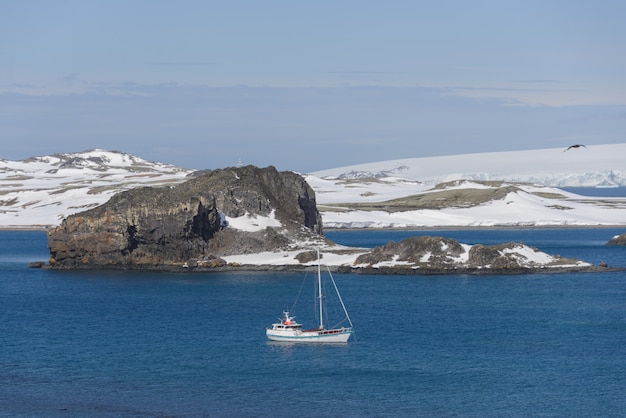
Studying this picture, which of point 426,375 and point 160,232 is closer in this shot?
point 426,375

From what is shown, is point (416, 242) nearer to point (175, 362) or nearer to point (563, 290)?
point (563, 290)

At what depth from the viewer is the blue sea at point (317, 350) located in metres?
43.5

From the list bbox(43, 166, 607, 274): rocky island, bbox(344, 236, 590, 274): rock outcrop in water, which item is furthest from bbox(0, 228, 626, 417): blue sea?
bbox(43, 166, 607, 274): rocky island

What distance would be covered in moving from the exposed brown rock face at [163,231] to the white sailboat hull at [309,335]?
1601 inches

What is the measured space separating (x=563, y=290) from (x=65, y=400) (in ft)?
150

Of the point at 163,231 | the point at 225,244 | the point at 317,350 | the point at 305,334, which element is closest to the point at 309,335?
the point at 305,334

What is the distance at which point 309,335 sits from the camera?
2295 inches

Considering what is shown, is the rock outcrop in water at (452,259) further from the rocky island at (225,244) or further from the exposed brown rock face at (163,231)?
the exposed brown rock face at (163,231)

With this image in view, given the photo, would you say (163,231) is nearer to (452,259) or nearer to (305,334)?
(452,259)

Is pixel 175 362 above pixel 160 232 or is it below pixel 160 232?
below

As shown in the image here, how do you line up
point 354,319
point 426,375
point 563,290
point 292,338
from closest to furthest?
point 426,375, point 292,338, point 354,319, point 563,290

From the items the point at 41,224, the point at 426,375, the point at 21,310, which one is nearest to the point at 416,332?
the point at 426,375

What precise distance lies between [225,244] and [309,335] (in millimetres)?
44217

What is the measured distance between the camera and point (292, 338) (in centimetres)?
5816
